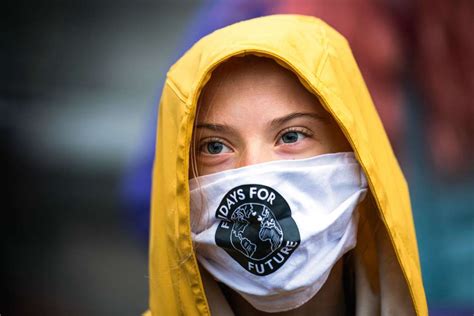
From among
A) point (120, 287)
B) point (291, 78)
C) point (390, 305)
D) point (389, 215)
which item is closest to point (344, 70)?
point (291, 78)

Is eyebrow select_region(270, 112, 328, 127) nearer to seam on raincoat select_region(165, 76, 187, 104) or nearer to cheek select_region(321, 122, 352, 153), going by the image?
cheek select_region(321, 122, 352, 153)

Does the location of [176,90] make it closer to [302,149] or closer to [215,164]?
[215,164]

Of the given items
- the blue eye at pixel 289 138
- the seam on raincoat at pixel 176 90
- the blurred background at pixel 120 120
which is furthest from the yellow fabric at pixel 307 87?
the blurred background at pixel 120 120

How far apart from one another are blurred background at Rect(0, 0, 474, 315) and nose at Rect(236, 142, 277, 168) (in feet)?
6.10

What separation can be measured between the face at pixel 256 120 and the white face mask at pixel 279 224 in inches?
1.9

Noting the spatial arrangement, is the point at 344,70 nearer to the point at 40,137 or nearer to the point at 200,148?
the point at 200,148

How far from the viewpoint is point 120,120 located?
3.92 meters

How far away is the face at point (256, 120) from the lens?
6.60 ft

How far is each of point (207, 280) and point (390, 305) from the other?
517mm

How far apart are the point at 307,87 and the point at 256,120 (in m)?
0.16

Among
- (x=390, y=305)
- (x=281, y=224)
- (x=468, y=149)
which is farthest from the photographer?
(x=468, y=149)

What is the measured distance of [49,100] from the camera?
396cm

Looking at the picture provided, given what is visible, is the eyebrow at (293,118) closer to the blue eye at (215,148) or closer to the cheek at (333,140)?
the cheek at (333,140)

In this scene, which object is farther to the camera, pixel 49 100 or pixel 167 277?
pixel 49 100
